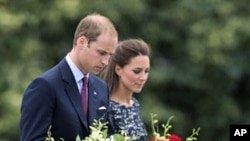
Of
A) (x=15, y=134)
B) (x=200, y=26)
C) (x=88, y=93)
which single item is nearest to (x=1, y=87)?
(x=15, y=134)

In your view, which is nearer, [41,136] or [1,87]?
[41,136]

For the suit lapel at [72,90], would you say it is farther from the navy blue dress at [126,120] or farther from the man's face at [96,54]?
the navy blue dress at [126,120]

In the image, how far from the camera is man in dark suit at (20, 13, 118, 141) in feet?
17.9

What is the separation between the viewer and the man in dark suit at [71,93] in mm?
5457

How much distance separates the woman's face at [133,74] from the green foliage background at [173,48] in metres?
5.00

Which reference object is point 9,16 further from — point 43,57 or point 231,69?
point 231,69

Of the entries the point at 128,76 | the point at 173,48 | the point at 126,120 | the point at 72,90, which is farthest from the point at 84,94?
the point at 173,48

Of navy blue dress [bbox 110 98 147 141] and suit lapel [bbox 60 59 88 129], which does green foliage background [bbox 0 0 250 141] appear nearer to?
navy blue dress [bbox 110 98 147 141]

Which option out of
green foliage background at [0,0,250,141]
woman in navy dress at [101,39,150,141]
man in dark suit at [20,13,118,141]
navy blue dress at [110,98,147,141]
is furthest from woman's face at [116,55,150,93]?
green foliage background at [0,0,250,141]

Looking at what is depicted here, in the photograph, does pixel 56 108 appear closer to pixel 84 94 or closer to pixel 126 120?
pixel 84 94

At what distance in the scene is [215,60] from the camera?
13398mm

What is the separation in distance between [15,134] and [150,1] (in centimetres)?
320

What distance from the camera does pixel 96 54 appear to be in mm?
5625

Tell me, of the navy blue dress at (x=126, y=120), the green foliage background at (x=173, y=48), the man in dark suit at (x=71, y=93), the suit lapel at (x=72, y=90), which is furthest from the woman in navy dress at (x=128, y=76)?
the green foliage background at (x=173, y=48)
